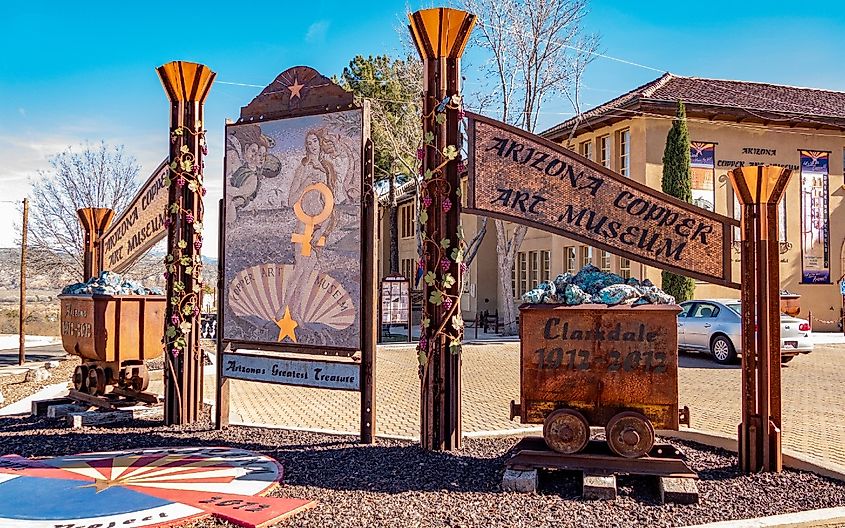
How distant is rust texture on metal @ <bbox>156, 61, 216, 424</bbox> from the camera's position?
8.28 metres

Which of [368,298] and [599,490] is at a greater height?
[368,298]

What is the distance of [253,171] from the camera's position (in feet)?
26.3

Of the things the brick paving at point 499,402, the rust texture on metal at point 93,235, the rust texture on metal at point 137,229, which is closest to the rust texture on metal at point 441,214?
the brick paving at point 499,402

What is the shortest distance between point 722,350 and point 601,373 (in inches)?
454

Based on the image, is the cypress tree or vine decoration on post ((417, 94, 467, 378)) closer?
vine decoration on post ((417, 94, 467, 378))

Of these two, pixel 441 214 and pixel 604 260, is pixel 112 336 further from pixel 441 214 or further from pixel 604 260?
pixel 604 260

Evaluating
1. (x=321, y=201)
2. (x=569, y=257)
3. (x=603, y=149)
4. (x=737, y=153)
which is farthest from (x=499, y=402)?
(x=737, y=153)

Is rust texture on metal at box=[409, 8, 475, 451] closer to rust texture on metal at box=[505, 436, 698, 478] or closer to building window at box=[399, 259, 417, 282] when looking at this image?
rust texture on metal at box=[505, 436, 698, 478]

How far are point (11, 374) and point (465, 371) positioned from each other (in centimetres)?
888

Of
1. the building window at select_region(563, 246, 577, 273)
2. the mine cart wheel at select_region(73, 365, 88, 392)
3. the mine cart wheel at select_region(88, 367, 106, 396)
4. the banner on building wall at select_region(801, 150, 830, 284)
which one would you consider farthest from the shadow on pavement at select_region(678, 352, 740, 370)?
the mine cart wheel at select_region(73, 365, 88, 392)

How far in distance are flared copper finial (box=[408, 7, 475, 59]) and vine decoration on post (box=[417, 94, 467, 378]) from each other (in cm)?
43

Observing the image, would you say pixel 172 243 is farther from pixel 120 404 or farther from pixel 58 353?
pixel 58 353

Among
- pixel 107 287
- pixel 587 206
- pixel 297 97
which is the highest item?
pixel 297 97

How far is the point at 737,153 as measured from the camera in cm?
2461
